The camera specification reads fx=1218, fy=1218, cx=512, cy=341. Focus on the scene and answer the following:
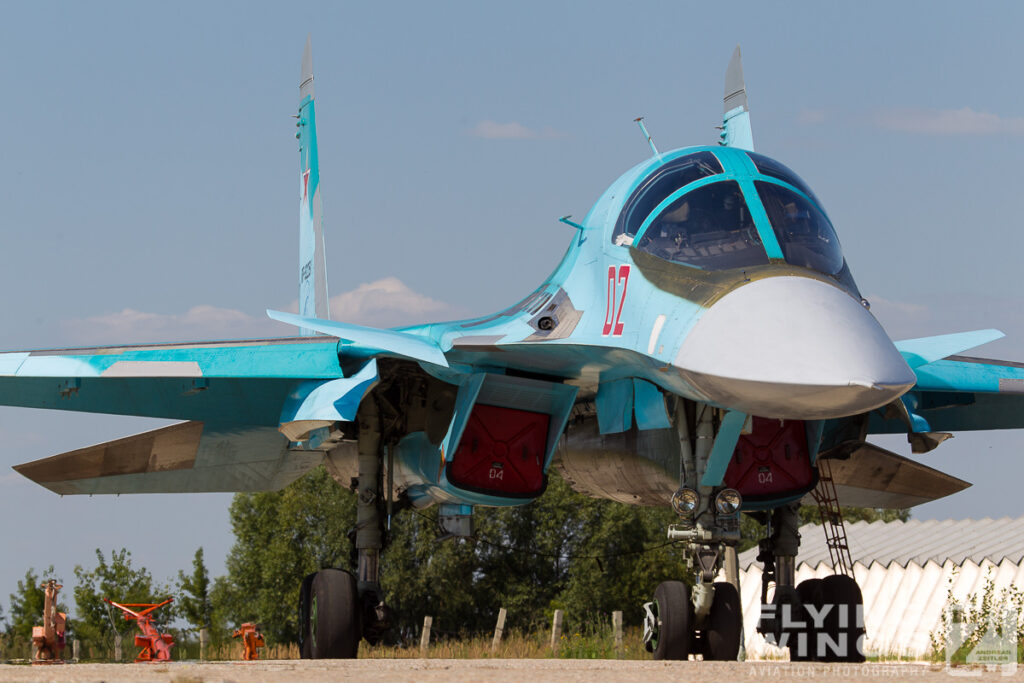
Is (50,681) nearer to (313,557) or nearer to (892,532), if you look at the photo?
(892,532)

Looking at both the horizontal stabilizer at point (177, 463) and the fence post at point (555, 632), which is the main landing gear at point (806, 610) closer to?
the horizontal stabilizer at point (177, 463)

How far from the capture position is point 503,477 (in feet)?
32.2

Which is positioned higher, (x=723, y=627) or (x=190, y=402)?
(x=190, y=402)

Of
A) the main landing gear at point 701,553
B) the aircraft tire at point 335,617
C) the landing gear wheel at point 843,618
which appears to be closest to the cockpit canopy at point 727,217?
the main landing gear at point 701,553

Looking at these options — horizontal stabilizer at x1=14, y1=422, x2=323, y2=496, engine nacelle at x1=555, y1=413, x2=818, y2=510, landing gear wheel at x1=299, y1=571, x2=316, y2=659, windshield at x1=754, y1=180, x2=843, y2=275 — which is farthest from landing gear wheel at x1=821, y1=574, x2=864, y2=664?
horizontal stabilizer at x1=14, y1=422, x2=323, y2=496

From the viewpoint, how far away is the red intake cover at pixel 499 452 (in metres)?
9.77

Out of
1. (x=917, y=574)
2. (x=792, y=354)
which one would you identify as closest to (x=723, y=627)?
(x=792, y=354)

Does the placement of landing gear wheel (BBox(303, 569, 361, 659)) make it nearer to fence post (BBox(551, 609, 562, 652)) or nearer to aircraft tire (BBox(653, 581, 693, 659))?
aircraft tire (BBox(653, 581, 693, 659))

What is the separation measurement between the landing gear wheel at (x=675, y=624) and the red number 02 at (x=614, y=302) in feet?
5.72

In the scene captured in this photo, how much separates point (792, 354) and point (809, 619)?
4113 millimetres

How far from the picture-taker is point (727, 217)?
25.6 ft

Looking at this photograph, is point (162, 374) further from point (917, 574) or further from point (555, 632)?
point (917, 574)

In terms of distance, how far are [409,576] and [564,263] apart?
77.6 feet

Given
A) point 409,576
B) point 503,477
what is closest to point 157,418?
point 503,477
